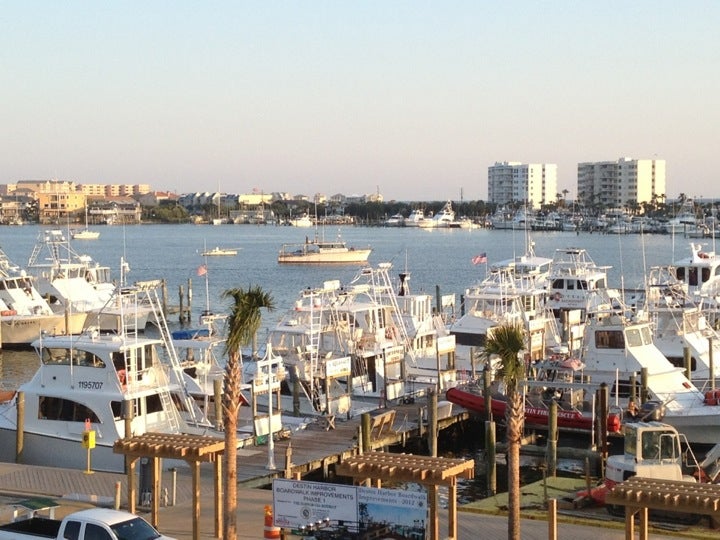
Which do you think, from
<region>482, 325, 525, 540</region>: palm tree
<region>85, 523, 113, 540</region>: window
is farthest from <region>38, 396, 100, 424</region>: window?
<region>482, 325, 525, 540</region>: palm tree

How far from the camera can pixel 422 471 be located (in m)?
17.9

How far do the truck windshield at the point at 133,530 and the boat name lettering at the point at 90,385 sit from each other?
430 inches

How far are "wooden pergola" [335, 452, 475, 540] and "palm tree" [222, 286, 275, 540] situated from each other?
1.82m

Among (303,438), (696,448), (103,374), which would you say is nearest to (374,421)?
(303,438)

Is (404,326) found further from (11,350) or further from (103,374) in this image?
(11,350)

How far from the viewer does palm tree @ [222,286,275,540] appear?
18.6 m

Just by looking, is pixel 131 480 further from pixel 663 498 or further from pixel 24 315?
pixel 24 315

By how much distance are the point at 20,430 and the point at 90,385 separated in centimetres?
215

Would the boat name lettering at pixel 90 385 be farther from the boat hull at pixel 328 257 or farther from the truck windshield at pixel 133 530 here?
the boat hull at pixel 328 257

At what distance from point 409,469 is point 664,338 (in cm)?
2366

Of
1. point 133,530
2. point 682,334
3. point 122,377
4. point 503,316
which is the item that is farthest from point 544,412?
point 133,530

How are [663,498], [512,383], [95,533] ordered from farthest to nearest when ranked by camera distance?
1. [512,383]
2. [95,533]
3. [663,498]

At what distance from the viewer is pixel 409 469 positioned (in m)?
18.1

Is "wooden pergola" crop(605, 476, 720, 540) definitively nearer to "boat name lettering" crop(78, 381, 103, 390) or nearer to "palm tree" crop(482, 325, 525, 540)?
"palm tree" crop(482, 325, 525, 540)
